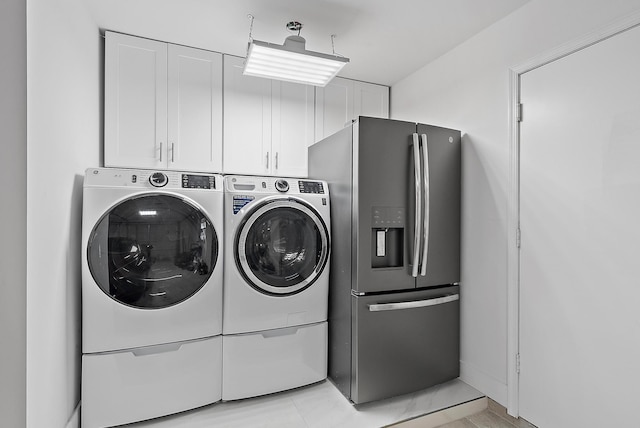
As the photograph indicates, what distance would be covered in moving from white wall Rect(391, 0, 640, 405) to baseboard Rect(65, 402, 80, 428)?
93.5 inches

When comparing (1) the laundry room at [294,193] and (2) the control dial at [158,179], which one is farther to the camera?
(2) the control dial at [158,179]

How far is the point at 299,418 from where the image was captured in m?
1.94

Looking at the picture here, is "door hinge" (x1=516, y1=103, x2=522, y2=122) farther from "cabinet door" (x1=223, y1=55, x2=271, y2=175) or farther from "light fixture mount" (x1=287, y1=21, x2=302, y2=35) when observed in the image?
"cabinet door" (x1=223, y1=55, x2=271, y2=175)

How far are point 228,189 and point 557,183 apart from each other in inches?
73.0

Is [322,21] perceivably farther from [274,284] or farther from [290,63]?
[274,284]

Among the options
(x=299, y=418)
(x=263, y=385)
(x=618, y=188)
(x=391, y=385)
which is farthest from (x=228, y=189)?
(x=618, y=188)

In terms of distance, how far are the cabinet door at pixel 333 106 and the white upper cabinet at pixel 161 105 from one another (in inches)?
33.7

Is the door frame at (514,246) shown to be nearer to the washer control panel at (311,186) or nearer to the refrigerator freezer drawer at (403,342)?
the refrigerator freezer drawer at (403,342)

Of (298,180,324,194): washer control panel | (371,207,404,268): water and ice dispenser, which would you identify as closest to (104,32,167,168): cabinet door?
(298,180,324,194): washer control panel

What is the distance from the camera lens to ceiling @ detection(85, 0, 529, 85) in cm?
198

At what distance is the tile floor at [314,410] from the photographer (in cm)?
188

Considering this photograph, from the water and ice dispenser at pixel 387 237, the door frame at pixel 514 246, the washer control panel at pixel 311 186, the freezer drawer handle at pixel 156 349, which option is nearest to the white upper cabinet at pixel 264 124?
the washer control panel at pixel 311 186

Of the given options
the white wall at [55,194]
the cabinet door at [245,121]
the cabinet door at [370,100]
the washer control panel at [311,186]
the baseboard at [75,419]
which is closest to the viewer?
the white wall at [55,194]

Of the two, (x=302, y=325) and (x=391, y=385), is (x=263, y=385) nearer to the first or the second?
(x=302, y=325)
